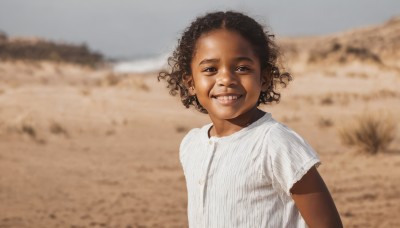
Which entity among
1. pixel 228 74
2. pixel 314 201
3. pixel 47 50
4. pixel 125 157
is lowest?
pixel 125 157

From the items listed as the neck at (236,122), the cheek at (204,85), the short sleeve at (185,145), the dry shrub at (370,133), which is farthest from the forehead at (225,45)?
the dry shrub at (370,133)

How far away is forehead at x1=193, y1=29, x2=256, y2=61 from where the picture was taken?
2.78 meters

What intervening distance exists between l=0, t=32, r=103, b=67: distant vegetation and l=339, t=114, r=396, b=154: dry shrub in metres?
42.6

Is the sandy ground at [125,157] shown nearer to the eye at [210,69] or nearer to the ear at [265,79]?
the ear at [265,79]

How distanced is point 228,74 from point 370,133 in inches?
342

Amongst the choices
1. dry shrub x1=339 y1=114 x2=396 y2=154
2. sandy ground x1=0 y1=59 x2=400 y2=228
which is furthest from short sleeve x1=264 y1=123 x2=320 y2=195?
dry shrub x1=339 y1=114 x2=396 y2=154

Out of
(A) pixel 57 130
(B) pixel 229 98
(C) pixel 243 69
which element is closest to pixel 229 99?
(B) pixel 229 98

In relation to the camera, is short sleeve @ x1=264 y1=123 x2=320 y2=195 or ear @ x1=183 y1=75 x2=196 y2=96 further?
ear @ x1=183 y1=75 x2=196 y2=96

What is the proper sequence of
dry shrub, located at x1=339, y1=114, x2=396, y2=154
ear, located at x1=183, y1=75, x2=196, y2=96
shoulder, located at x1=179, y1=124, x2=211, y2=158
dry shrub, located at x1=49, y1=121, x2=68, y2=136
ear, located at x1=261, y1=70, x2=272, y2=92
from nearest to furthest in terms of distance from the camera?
ear, located at x1=261, y1=70, x2=272, y2=92 → shoulder, located at x1=179, y1=124, x2=211, y2=158 → ear, located at x1=183, y1=75, x2=196, y2=96 → dry shrub, located at x1=339, y1=114, x2=396, y2=154 → dry shrub, located at x1=49, y1=121, x2=68, y2=136

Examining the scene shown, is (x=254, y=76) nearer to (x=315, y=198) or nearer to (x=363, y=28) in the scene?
(x=315, y=198)

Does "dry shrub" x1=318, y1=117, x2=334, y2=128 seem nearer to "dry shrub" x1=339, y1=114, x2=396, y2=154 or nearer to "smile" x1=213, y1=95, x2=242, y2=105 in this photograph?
"dry shrub" x1=339, y1=114, x2=396, y2=154

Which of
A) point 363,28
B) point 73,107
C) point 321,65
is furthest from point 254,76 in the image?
point 363,28

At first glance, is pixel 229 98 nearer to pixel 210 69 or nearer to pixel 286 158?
pixel 210 69

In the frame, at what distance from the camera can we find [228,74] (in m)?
2.75
